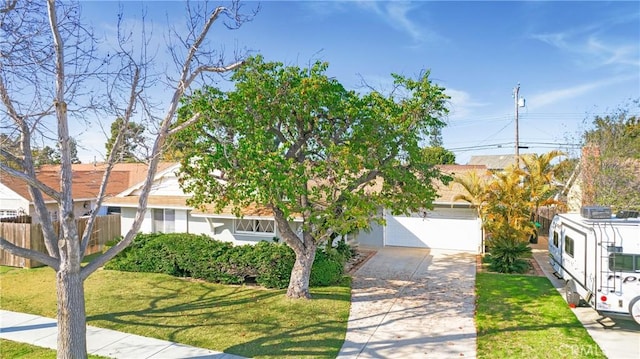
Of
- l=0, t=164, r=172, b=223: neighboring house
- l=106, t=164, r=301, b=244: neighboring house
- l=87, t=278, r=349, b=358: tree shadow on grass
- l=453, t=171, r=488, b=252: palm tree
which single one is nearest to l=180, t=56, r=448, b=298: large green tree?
l=87, t=278, r=349, b=358: tree shadow on grass

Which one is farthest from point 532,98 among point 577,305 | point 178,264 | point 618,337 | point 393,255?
point 178,264

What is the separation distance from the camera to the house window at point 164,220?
1869 cm

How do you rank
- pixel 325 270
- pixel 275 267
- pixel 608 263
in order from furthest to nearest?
pixel 325 270 → pixel 275 267 → pixel 608 263

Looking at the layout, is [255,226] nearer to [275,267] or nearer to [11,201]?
[275,267]

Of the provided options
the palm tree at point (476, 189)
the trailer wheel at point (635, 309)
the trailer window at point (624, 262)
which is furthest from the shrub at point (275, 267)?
the trailer wheel at point (635, 309)

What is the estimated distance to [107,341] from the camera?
8812 mm

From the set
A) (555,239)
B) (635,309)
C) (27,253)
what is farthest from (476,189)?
(27,253)

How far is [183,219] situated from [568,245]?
1536 centimetres

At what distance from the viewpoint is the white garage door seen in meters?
19.8

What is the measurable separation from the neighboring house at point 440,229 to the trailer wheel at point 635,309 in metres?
10.3

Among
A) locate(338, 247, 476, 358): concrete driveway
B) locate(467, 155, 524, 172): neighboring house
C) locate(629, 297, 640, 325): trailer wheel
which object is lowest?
locate(338, 247, 476, 358): concrete driveway

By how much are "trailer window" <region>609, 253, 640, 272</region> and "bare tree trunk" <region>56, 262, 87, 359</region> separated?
1143 centimetres

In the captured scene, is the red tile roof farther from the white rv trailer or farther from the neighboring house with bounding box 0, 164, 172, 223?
the white rv trailer

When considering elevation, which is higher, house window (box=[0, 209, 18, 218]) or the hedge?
house window (box=[0, 209, 18, 218])
